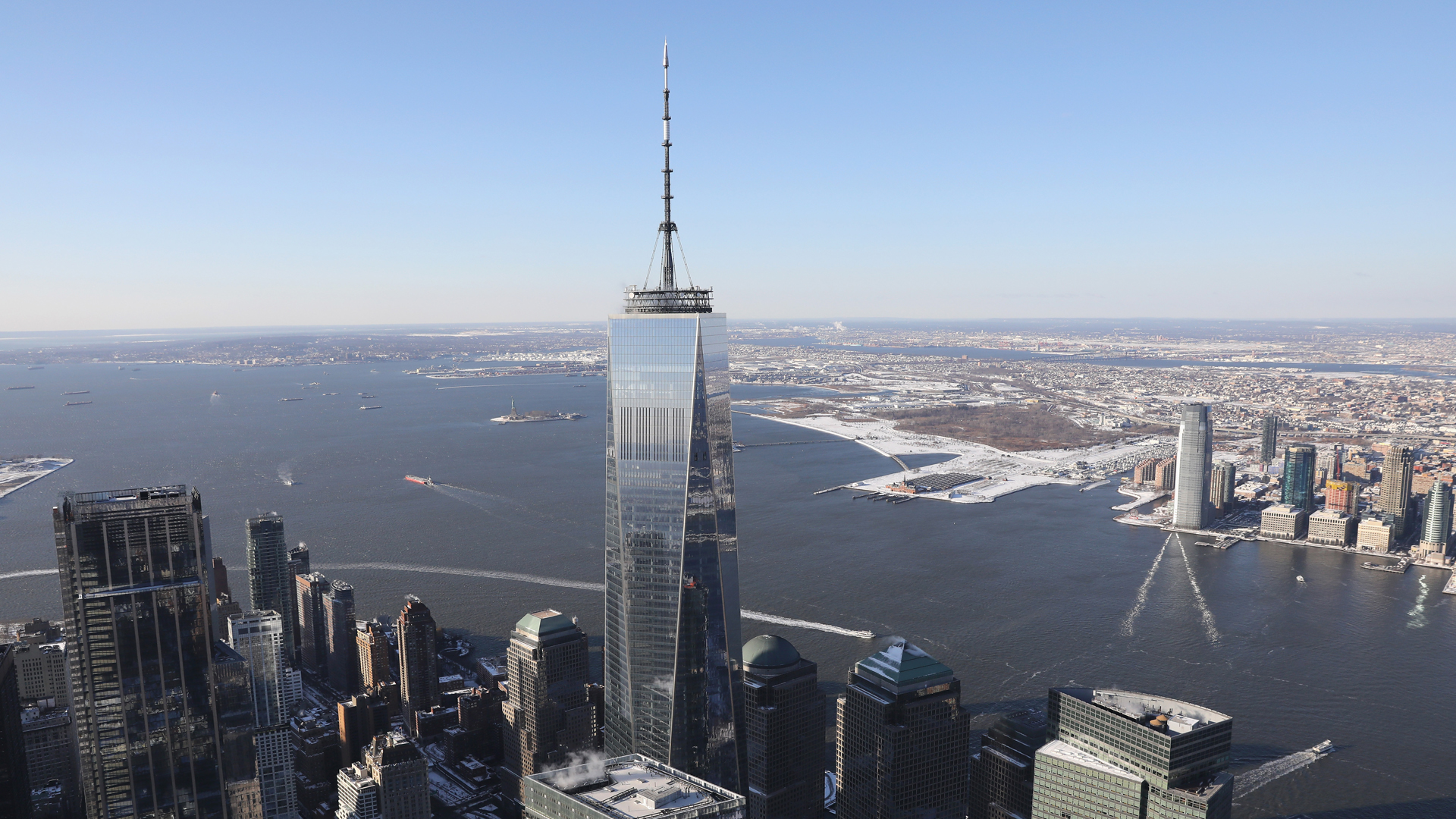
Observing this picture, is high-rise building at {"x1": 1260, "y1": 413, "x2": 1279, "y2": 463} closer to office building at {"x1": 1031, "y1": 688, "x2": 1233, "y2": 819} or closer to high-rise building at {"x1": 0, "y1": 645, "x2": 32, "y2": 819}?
office building at {"x1": 1031, "y1": 688, "x2": 1233, "y2": 819}

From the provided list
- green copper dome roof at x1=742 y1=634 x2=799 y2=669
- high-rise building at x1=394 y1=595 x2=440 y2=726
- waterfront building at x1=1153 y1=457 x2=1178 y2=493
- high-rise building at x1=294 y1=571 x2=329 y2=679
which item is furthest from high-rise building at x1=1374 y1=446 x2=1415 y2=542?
high-rise building at x1=294 y1=571 x2=329 y2=679

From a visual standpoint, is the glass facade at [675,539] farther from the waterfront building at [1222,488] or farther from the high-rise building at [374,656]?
the waterfront building at [1222,488]

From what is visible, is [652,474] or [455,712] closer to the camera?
[652,474]

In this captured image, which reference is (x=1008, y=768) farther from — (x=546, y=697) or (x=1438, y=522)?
(x=1438, y=522)

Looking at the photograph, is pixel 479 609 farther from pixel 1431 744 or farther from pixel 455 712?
pixel 1431 744

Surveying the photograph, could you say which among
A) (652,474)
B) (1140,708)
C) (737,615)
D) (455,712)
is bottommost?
(455,712)

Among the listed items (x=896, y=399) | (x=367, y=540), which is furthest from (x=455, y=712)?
(x=896, y=399)

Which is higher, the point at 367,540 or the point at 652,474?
the point at 652,474
